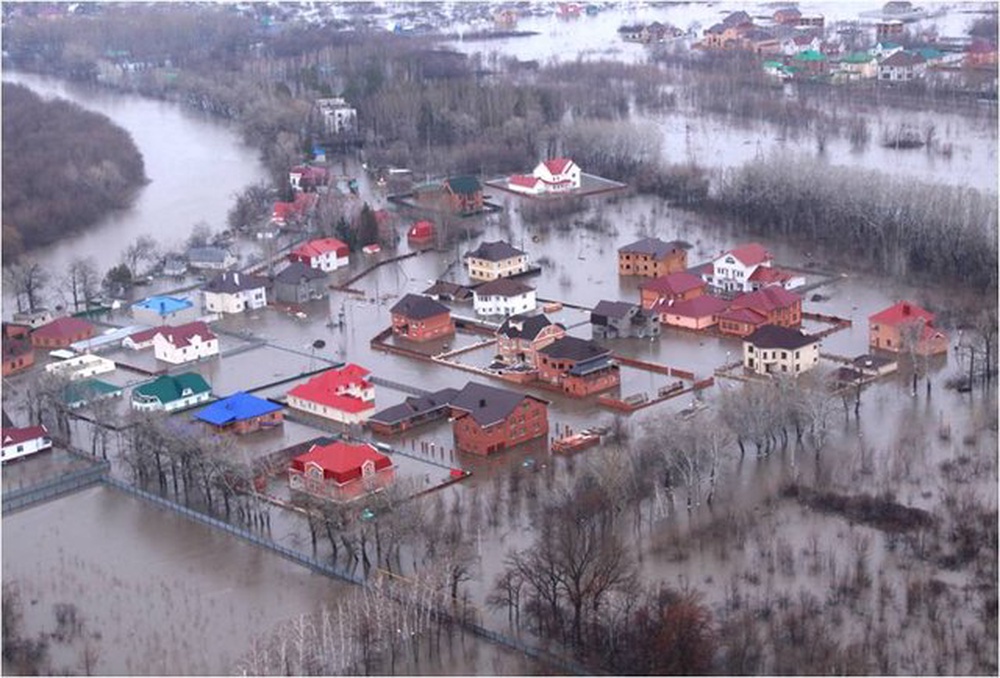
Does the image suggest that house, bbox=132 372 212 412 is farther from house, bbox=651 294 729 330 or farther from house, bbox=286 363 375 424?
house, bbox=651 294 729 330

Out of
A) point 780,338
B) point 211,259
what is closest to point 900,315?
point 780,338

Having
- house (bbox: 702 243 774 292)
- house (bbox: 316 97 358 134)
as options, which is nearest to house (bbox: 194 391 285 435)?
house (bbox: 702 243 774 292)

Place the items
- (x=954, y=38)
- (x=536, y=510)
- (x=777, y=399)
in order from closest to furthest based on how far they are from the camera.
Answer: (x=536, y=510) → (x=777, y=399) → (x=954, y=38)

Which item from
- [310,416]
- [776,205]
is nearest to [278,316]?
[310,416]

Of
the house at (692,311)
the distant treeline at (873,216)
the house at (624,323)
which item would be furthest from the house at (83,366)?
the distant treeline at (873,216)

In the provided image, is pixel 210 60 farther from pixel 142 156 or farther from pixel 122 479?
pixel 122 479

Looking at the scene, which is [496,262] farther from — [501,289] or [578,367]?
[578,367]

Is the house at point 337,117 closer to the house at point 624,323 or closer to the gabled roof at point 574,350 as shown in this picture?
the house at point 624,323
